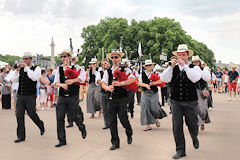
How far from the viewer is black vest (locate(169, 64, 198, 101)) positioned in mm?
5629

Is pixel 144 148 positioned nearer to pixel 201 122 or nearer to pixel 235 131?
pixel 201 122

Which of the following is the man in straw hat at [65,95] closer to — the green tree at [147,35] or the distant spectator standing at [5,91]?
the distant spectator standing at [5,91]

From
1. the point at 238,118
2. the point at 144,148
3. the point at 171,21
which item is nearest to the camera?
the point at 144,148

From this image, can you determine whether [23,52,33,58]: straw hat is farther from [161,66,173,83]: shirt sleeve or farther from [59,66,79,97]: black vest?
[161,66,173,83]: shirt sleeve

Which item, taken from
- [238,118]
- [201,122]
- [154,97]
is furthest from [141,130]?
[238,118]

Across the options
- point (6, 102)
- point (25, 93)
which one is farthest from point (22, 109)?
point (6, 102)

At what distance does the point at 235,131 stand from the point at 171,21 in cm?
3990

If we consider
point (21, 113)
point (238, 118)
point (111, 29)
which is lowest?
point (238, 118)

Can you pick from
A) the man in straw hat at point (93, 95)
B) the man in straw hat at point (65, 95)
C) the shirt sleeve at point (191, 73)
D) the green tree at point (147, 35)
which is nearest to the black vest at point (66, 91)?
the man in straw hat at point (65, 95)

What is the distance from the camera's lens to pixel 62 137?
662 centimetres

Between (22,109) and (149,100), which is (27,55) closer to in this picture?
(22,109)

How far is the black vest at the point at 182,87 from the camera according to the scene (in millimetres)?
5629

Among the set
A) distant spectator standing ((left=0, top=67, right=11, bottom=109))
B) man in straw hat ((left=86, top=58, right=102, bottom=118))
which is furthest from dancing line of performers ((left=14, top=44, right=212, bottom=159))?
distant spectator standing ((left=0, top=67, right=11, bottom=109))

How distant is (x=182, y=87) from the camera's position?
5.65 meters
